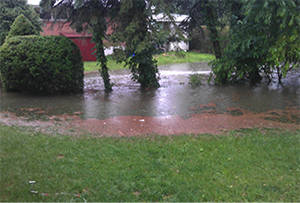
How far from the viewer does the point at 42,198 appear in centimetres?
337

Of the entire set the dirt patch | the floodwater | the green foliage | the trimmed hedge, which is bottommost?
the dirt patch

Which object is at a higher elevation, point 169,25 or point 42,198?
point 169,25

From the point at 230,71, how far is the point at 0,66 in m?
7.67

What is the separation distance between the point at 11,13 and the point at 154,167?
1054 centimetres

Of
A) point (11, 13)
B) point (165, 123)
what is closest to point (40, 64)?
point (165, 123)

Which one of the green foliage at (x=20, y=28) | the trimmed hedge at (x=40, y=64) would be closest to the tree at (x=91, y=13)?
the trimmed hedge at (x=40, y=64)

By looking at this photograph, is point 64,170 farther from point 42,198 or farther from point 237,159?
point 237,159

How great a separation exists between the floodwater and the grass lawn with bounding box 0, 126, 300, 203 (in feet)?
5.79

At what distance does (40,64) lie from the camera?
8406 mm

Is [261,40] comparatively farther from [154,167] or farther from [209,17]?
[154,167]

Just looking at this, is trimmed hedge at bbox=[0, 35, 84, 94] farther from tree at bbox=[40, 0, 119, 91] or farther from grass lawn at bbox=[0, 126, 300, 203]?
grass lawn at bbox=[0, 126, 300, 203]

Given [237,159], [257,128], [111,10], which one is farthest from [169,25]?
[237,159]

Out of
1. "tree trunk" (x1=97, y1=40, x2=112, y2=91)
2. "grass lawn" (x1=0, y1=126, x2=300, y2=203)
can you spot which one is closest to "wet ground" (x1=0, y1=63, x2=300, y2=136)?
"tree trunk" (x1=97, y1=40, x2=112, y2=91)

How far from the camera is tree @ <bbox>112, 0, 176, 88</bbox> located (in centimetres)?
854
